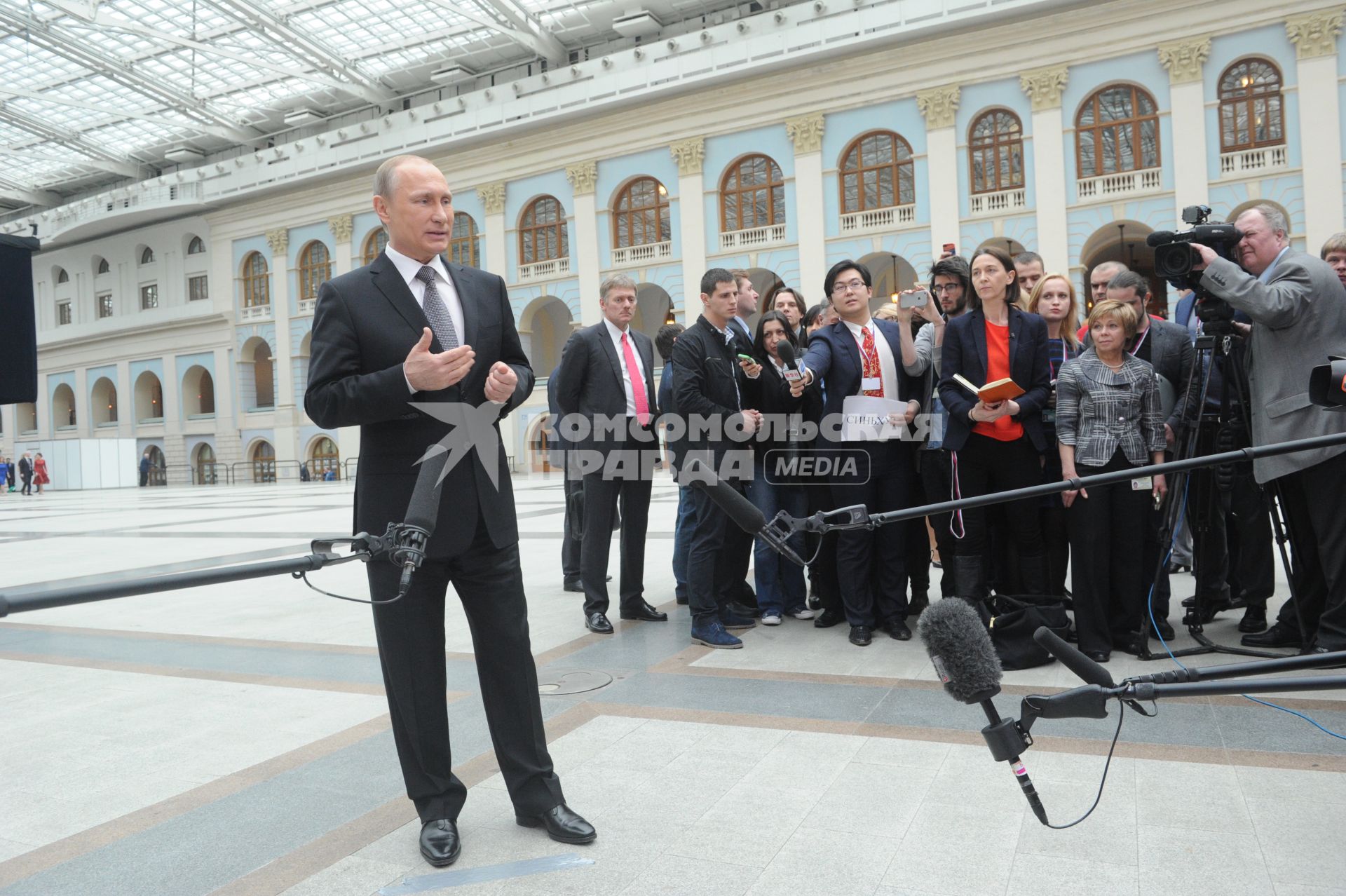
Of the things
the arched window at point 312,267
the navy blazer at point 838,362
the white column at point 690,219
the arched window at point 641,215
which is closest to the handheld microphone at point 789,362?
the navy blazer at point 838,362

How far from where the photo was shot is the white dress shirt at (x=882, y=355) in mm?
5340

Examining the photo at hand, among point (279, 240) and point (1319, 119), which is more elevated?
point (279, 240)

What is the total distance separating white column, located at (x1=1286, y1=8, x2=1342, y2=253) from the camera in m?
21.2

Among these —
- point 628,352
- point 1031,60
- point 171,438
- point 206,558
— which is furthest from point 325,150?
point 628,352

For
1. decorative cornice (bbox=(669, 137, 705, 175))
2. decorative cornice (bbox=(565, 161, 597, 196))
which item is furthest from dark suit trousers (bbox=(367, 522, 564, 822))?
decorative cornice (bbox=(565, 161, 597, 196))

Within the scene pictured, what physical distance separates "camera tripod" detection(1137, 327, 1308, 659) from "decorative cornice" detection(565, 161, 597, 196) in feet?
90.1

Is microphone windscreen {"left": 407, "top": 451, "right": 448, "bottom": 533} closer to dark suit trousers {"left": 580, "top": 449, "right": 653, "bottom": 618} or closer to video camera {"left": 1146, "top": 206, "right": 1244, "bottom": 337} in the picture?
video camera {"left": 1146, "top": 206, "right": 1244, "bottom": 337}

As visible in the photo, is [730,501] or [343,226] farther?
[343,226]

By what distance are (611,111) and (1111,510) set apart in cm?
2801

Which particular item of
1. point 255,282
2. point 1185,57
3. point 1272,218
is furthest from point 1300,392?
point 255,282

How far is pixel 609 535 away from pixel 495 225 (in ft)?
94.2

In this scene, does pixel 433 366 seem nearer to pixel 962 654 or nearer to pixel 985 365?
pixel 962 654

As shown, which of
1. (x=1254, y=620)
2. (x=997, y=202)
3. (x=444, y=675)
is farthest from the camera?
(x=997, y=202)

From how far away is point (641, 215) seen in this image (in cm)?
3041
